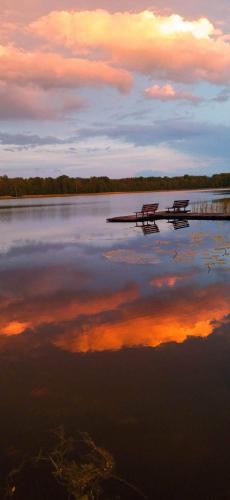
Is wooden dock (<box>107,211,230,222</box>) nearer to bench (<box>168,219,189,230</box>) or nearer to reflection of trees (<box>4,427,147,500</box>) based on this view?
bench (<box>168,219,189,230</box>)

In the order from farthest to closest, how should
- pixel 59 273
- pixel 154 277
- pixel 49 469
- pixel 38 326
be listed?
1. pixel 59 273
2. pixel 154 277
3. pixel 38 326
4. pixel 49 469

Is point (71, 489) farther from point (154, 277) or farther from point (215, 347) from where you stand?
point (154, 277)

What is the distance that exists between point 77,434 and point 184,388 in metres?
1.84

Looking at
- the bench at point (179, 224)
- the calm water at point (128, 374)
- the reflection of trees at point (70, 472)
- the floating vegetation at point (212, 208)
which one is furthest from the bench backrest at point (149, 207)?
the reflection of trees at point (70, 472)

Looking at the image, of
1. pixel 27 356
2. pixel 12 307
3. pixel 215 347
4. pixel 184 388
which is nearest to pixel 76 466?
pixel 184 388

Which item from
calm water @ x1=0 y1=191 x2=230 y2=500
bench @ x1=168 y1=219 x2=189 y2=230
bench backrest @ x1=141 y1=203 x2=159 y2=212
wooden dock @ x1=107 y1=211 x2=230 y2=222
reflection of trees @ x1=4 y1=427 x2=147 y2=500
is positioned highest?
bench backrest @ x1=141 y1=203 x2=159 y2=212

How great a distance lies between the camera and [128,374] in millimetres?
6258

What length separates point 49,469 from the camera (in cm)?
430

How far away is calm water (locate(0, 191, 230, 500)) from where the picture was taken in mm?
4289

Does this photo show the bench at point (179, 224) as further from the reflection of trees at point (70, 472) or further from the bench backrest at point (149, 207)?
the reflection of trees at point (70, 472)

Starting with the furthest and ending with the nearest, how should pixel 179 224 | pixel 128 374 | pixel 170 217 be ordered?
pixel 170 217
pixel 179 224
pixel 128 374

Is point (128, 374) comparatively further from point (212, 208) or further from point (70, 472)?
point (212, 208)

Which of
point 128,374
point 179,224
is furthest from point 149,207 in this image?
point 128,374

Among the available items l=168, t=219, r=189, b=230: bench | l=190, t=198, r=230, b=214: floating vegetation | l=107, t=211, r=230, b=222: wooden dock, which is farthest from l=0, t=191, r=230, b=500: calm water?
l=190, t=198, r=230, b=214: floating vegetation
